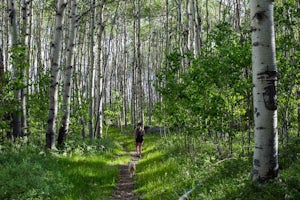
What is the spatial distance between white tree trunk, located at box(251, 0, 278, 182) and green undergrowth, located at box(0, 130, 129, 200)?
12.2 feet

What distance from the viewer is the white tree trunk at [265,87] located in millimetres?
4473

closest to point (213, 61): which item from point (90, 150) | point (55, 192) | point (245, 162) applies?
point (245, 162)

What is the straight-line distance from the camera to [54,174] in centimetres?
756

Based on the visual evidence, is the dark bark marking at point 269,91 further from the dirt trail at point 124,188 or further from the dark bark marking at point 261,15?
the dirt trail at point 124,188

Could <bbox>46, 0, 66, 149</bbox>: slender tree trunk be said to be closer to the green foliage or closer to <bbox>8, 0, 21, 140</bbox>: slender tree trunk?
<bbox>8, 0, 21, 140</bbox>: slender tree trunk

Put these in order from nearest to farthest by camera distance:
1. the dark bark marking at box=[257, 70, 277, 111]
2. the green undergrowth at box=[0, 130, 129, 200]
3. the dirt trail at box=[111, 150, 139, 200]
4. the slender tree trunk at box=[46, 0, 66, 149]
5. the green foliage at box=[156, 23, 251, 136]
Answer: the dark bark marking at box=[257, 70, 277, 111] < the green undergrowth at box=[0, 130, 129, 200] < the green foliage at box=[156, 23, 251, 136] < the dirt trail at box=[111, 150, 139, 200] < the slender tree trunk at box=[46, 0, 66, 149]

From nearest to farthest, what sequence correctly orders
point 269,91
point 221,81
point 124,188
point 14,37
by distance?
1. point 269,91
2. point 221,81
3. point 124,188
4. point 14,37

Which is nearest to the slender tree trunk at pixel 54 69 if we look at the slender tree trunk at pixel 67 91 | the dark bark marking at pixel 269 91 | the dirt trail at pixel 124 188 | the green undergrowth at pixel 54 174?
the green undergrowth at pixel 54 174

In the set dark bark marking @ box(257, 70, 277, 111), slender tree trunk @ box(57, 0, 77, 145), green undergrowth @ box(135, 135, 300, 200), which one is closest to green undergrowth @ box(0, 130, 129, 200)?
slender tree trunk @ box(57, 0, 77, 145)

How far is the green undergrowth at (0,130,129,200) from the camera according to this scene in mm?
5910

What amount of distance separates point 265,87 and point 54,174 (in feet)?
17.1

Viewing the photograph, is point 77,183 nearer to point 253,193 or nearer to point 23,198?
point 23,198

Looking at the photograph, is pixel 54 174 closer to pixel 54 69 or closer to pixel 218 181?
pixel 218 181

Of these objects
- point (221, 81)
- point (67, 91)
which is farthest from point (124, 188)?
point (67, 91)
